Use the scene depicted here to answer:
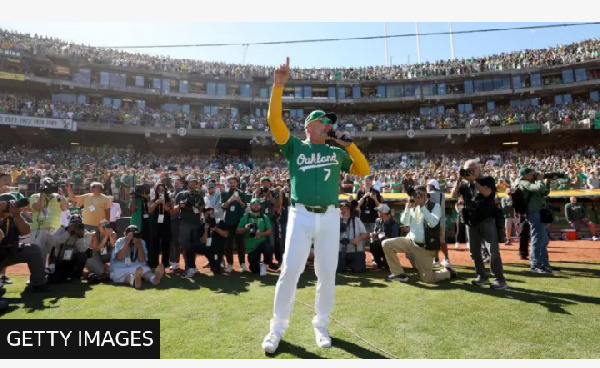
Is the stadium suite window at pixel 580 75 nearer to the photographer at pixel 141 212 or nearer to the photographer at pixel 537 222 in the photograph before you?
the photographer at pixel 537 222

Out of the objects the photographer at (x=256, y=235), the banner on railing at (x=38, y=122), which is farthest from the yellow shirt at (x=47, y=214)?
the banner on railing at (x=38, y=122)

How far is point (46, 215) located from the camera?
687 cm

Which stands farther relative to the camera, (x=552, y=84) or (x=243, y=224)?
(x=552, y=84)

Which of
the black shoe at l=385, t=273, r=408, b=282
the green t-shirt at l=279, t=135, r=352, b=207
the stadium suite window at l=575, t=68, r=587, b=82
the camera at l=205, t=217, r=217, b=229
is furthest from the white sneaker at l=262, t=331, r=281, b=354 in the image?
the stadium suite window at l=575, t=68, r=587, b=82

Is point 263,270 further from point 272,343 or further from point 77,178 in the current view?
point 77,178

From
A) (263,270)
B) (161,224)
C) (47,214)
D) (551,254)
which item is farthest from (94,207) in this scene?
(551,254)

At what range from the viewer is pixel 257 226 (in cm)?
772

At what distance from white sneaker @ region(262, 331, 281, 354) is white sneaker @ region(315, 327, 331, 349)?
0.38 metres

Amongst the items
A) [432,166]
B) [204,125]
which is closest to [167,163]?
[204,125]

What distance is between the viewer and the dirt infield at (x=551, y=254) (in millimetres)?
8030

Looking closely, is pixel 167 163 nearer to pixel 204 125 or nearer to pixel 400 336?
pixel 204 125

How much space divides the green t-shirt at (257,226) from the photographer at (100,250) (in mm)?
2630

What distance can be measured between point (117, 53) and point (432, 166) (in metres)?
33.0

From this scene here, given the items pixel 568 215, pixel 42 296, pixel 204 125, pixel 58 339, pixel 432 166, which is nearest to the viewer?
pixel 58 339
